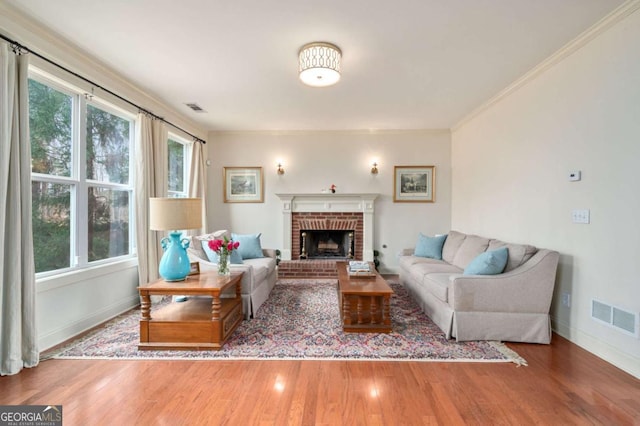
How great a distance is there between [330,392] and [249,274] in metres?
1.71

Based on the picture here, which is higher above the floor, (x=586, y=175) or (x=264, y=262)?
(x=586, y=175)

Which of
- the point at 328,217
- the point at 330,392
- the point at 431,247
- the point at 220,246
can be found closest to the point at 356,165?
the point at 328,217

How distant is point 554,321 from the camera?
115 inches

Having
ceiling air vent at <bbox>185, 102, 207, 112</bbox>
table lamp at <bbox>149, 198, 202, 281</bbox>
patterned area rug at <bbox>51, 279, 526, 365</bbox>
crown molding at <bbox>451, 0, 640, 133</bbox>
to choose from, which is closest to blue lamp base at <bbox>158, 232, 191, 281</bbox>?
table lamp at <bbox>149, 198, 202, 281</bbox>

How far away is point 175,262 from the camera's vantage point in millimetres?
2682

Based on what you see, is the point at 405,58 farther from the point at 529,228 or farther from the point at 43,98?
the point at 43,98

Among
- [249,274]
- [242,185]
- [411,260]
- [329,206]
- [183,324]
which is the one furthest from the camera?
[242,185]

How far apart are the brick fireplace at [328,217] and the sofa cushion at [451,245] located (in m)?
1.42

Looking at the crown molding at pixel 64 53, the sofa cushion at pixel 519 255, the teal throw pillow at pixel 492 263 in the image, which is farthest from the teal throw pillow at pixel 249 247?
the sofa cushion at pixel 519 255

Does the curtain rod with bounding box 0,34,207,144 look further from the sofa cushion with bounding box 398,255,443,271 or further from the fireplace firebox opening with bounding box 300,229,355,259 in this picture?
the sofa cushion with bounding box 398,255,443,271

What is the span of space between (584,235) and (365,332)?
7.11ft

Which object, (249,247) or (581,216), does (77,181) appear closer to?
(249,247)

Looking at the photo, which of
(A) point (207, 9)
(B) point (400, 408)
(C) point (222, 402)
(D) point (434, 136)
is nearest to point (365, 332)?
(B) point (400, 408)

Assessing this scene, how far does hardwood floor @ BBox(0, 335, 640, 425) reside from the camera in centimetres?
172
